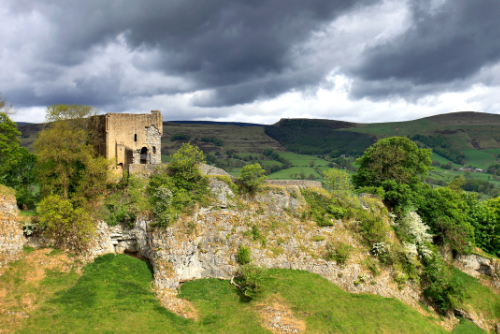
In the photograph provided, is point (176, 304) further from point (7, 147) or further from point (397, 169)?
point (397, 169)

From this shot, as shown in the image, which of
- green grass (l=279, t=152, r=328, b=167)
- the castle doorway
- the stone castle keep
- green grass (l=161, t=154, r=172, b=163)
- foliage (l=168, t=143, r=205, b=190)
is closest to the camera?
foliage (l=168, t=143, r=205, b=190)

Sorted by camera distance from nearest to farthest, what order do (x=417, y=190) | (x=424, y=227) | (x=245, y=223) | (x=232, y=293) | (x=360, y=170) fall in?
1. (x=232, y=293)
2. (x=245, y=223)
3. (x=424, y=227)
4. (x=417, y=190)
5. (x=360, y=170)

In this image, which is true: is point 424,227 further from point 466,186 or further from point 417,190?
point 466,186

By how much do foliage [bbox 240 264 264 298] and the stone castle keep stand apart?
1652 cm

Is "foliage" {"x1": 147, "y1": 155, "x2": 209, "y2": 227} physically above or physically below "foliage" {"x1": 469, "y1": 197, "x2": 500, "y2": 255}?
above

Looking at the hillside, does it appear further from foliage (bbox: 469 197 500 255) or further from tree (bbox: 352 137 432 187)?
foliage (bbox: 469 197 500 255)

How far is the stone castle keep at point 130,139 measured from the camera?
35812mm

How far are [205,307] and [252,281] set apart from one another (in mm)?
5137

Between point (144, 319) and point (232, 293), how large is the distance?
8840 mm

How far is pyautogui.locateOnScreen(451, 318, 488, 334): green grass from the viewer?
3366 cm

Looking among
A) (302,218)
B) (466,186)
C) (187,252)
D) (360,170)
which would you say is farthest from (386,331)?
(466,186)

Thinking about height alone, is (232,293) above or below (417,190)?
below

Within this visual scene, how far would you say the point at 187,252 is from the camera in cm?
3155

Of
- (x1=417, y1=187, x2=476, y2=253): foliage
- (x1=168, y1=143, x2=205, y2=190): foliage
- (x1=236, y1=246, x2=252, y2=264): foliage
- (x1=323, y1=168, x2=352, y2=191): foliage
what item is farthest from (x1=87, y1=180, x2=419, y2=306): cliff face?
(x1=417, y1=187, x2=476, y2=253): foliage
